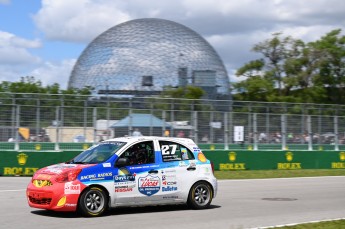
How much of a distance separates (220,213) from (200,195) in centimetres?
78

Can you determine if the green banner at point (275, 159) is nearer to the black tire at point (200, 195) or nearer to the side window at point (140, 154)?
the black tire at point (200, 195)

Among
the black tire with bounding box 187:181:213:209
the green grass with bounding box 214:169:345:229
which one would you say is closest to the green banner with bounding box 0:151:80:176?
the green grass with bounding box 214:169:345:229

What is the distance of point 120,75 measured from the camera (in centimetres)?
7481

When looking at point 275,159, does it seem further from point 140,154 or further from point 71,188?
point 71,188

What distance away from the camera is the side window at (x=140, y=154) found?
13.6 meters

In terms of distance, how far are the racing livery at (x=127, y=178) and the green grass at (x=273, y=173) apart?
1098 centimetres

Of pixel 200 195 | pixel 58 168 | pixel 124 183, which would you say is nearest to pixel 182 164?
pixel 200 195

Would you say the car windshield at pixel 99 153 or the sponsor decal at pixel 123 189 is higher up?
the car windshield at pixel 99 153

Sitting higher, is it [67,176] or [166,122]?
[166,122]

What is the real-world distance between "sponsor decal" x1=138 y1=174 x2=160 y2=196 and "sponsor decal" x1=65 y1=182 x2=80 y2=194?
1396mm

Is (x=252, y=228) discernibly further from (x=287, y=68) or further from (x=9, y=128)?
(x=287, y=68)

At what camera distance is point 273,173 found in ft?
92.5

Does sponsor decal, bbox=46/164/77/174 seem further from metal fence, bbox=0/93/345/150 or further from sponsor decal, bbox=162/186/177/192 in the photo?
metal fence, bbox=0/93/345/150

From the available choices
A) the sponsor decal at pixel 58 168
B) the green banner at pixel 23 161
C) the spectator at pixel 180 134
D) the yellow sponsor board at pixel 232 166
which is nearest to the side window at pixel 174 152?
the sponsor decal at pixel 58 168
